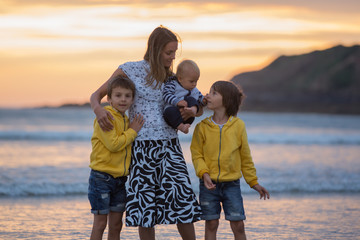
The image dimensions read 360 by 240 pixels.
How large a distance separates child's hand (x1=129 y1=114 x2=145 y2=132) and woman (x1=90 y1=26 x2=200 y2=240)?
0.11ft

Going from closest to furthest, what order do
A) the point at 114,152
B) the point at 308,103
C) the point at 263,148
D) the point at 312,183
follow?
the point at 114,152
the point at 312,183
the point at 263,148
the point at 308,103

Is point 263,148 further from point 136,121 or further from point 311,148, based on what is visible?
point 136,121

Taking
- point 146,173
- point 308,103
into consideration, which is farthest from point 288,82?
point 146,173

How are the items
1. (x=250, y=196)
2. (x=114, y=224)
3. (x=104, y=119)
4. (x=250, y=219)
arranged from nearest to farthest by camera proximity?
(x=104, y=119)
(x=114, y=224)
(x=250, y=219)
(x=250, y=196)

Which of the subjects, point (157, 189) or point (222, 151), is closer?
point (222, 151)

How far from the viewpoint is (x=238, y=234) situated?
135 inches

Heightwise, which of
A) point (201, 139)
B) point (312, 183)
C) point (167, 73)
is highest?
point (167, 73)

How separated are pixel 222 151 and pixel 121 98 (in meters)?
0.84

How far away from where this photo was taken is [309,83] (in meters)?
63.6

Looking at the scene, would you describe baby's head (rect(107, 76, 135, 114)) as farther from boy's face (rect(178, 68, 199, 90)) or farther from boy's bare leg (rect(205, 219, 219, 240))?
boy's bare leg (rect(205, 219, 219, 240))

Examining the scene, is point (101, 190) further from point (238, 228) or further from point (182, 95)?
point (238, 228)

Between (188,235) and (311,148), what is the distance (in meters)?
10.3

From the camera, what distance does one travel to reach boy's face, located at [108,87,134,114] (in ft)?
11.1

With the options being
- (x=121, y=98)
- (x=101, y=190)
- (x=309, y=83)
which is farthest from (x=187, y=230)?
(x=309, y=83)
